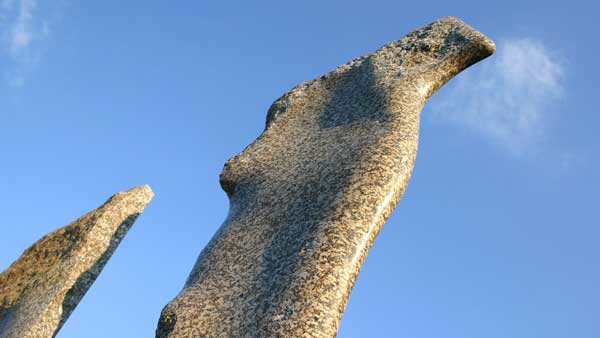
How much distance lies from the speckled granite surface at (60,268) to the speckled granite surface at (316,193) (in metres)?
1.75

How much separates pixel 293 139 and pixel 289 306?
178cm

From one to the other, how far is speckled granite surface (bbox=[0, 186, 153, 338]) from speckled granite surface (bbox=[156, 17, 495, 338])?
175cm

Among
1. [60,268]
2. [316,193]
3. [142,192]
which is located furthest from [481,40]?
[60,268]

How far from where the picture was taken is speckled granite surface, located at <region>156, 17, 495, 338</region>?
3541 mm

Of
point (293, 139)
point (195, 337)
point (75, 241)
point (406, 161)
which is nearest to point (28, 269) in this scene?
point (75, 241)

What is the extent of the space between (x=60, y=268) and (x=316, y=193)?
116 inches

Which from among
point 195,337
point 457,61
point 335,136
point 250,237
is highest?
point 457,61

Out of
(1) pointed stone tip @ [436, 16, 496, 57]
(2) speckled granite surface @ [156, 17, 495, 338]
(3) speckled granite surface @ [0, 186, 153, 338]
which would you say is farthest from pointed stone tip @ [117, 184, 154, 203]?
(1) pointed stone tip @ [436, 16, 496, 57]

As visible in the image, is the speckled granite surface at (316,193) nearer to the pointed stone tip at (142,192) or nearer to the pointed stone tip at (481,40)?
the pointed stone tip at (481,40)

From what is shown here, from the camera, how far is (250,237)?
4223 millimetres

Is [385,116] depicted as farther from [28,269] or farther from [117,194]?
[28,269]

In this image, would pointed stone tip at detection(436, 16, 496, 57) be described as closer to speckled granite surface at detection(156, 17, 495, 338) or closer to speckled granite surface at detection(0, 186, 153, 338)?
speckled granite surface at detection(156, 17, 495, 338)

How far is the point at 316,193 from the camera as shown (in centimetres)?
412

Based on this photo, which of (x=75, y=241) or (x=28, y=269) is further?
(x=28, y=269)
